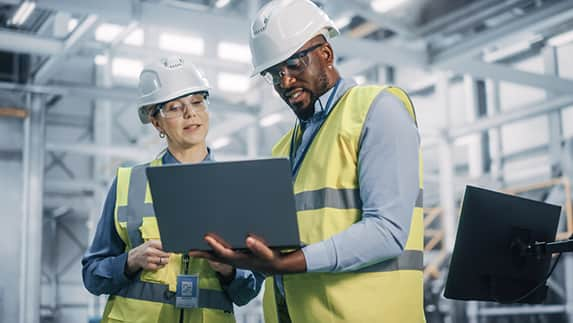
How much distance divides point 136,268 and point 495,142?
35.4 ft

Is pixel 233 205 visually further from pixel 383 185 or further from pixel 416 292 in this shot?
pixel 416 292

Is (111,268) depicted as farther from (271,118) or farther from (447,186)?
(447,186)

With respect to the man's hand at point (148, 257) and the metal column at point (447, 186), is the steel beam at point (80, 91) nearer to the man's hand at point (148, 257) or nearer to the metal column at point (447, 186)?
the metal column at point (447, 186)

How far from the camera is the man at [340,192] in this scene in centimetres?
215

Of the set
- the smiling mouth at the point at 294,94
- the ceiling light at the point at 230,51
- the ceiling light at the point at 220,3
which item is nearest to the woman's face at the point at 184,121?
the smiling mouth at the point at 294,94

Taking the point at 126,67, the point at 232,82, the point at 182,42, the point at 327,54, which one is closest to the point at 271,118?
the point at 182,42

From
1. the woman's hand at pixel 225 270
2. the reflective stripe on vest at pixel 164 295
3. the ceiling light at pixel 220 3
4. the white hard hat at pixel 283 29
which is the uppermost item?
the ceiling light at pixel 220 3

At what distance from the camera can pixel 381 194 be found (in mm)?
2191

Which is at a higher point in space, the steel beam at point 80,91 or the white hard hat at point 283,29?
the steel beam at point 80,91

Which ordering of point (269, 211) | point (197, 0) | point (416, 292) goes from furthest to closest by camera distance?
point (197, 0)
point (416, 292)
point (269, 211)

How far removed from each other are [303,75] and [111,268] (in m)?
1.23

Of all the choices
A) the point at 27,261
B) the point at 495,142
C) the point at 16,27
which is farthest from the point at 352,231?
the point at 495,142

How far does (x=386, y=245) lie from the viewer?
2.16 meters

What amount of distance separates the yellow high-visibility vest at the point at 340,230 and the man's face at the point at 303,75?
10 cm
